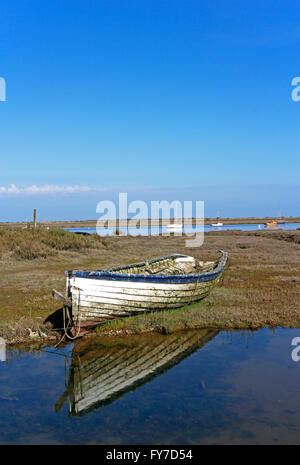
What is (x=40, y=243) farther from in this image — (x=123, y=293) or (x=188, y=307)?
(x=123, y=293)

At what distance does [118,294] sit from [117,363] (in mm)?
2134

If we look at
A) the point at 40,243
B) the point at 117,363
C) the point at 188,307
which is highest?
the point at 40,243

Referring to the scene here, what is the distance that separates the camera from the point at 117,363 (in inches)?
362

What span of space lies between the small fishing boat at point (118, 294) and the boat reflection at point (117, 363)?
75 cm

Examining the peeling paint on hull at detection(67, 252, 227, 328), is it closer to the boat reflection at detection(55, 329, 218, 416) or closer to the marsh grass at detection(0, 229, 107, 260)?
the boat reflection at detection(55, 329, 218, 416)

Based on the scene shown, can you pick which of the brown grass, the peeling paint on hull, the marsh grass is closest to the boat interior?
the brown grass

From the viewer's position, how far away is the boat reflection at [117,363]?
7.75 meters

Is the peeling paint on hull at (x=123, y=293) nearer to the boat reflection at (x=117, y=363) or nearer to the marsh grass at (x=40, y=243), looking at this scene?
the boat reflection at (x=117, y=363)

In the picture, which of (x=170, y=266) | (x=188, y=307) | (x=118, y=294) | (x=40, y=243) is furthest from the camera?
(x=40, y=243)

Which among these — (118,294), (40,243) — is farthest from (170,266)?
(40,243)

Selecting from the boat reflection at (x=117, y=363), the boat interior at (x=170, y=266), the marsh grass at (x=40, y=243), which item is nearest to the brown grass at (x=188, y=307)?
the marsh grass at (x=40, y=243)
